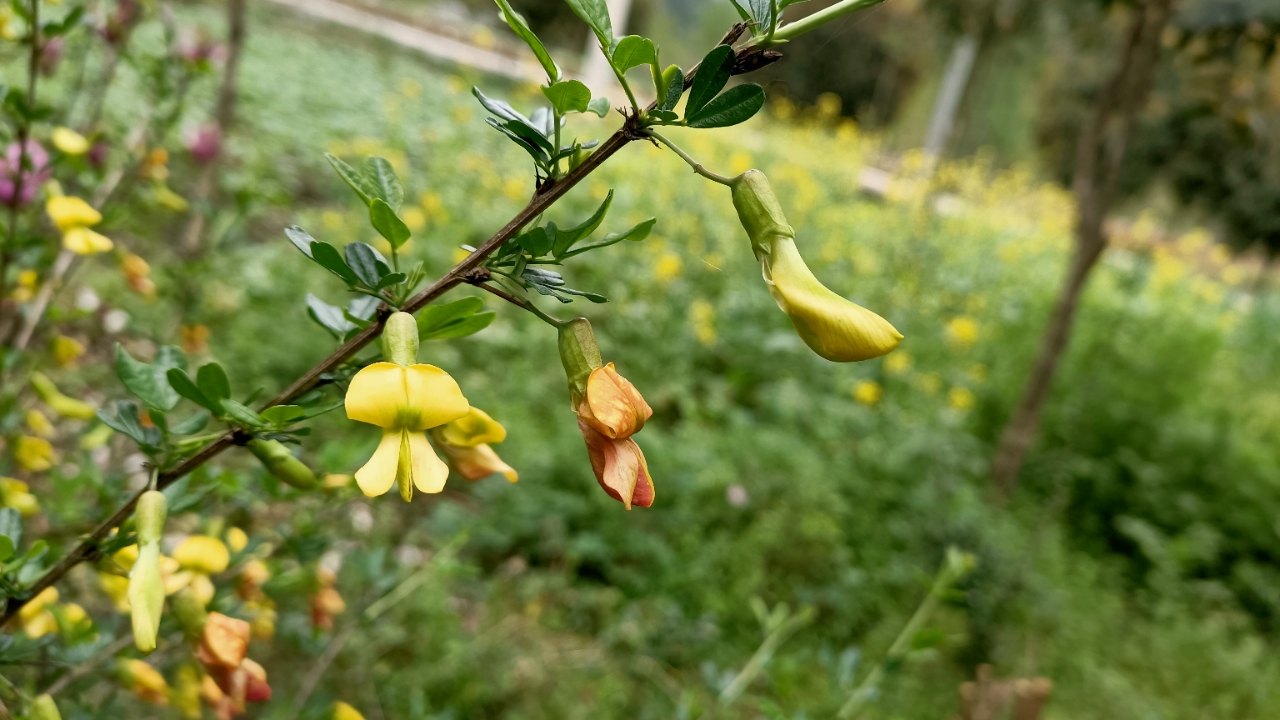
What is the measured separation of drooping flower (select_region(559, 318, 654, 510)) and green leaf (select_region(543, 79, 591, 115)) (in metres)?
0.11

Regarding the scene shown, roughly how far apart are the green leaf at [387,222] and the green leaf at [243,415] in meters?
0.09

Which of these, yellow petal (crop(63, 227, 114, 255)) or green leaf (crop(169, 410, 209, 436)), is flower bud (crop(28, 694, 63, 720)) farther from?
yellow petal (crop(63, 227, 114, 255))

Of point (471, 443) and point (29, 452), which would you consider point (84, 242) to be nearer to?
point (29, 452)

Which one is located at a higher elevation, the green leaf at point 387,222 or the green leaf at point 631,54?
the green leaf at point 631,54

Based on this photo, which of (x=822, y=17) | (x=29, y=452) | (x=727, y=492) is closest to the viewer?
(x=822, y=17)

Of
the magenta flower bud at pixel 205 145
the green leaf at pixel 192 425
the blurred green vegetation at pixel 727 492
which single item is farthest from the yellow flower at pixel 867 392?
the green leaf at pixel 192 425

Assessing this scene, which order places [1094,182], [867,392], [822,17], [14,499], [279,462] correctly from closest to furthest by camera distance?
[822,17]
[279,462]
[14,499]
[1094,182]
[867,392]

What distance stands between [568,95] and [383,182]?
0.12 metres

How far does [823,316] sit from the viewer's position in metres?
0.37

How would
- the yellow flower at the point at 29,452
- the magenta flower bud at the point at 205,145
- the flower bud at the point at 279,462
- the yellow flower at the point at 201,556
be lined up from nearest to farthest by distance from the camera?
the flower bud at the point at 279,462 → the yellow flower at the point at 201,556 → the yellow flower at the point at 29,452 → the magenta flower bud at the point at 205,145

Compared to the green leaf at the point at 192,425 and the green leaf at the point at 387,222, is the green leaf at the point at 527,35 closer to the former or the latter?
the green leaf at the point at 387,222

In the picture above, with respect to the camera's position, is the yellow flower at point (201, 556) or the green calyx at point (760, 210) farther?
the yellow flower at point (201, 556)

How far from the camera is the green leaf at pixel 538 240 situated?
35cm

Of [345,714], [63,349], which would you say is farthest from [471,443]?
[63,349]
